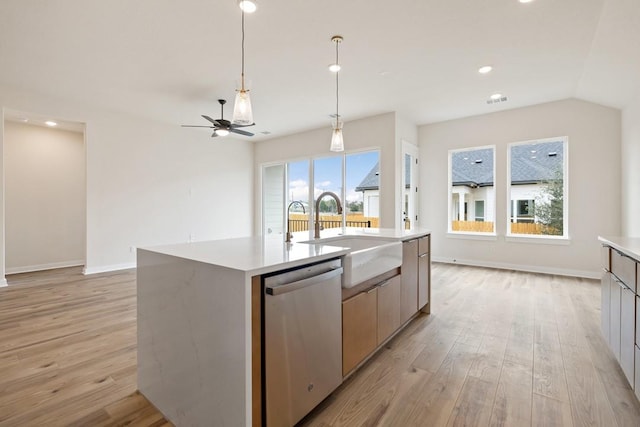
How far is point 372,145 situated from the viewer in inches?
232

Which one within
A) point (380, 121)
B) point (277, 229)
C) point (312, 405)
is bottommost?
point (312, 405)

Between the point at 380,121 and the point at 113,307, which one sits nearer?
the point at 113,307

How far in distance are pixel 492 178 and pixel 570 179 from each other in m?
1.16

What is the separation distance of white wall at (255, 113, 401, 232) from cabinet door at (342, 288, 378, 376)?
143 inches

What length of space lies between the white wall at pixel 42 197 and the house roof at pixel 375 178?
554 cm

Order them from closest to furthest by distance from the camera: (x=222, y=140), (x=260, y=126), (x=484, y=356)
Result: (x=484, y=356) → (x=260, y=126) → (x=222, y=140)

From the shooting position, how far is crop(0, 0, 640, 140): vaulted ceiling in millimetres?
2711

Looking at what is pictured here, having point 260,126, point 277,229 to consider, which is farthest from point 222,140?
point 277,229

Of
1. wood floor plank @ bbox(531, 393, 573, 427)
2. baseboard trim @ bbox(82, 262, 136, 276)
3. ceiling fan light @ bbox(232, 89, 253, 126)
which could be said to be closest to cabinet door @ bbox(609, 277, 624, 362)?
wood floor plank @ bbox(531, 393, 573, 427)

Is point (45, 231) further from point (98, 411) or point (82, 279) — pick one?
point (98, 411)

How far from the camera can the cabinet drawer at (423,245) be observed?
304 cm

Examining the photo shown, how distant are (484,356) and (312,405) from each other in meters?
1.52

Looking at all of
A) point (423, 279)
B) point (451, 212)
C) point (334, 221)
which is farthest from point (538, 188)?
point (334, 221)

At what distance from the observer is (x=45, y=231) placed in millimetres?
5711
